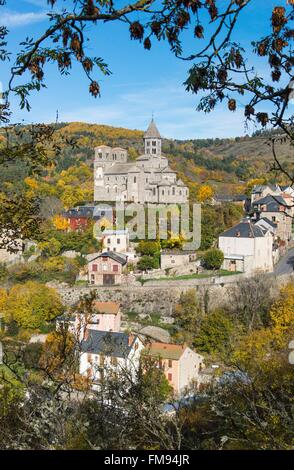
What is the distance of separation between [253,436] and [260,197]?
1452 inches

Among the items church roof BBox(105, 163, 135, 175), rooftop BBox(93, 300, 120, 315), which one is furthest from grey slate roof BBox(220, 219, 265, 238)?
church roof BBox(105, 163, 135, 175)

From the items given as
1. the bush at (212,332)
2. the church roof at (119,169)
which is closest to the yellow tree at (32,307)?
the bush at (212,332)

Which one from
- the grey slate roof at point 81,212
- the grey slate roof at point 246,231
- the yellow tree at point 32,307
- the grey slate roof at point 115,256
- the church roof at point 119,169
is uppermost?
the church roof at point 119,169

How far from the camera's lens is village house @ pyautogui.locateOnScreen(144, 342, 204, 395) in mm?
21000

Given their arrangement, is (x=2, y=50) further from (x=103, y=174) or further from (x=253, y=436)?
(x=103, y=174)

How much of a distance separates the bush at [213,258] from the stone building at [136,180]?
12090 millimetres

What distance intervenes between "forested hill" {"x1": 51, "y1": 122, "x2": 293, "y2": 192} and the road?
18.5 metres

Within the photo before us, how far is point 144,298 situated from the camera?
29.1 m

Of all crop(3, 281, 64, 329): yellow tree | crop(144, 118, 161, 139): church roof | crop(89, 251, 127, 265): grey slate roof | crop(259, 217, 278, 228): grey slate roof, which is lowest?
crop(3, 281, 64, 329): yellow tree

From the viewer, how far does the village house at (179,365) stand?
2100 cm

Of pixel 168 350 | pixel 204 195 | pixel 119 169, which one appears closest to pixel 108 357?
pixel 168 350

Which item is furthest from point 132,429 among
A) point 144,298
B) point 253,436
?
point 144,298

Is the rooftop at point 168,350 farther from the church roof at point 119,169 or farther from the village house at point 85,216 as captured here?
the church roof at point 119,169

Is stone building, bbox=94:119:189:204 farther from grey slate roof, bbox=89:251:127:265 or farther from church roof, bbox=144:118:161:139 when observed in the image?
grey slate roof, bbox=89:251:127:265
